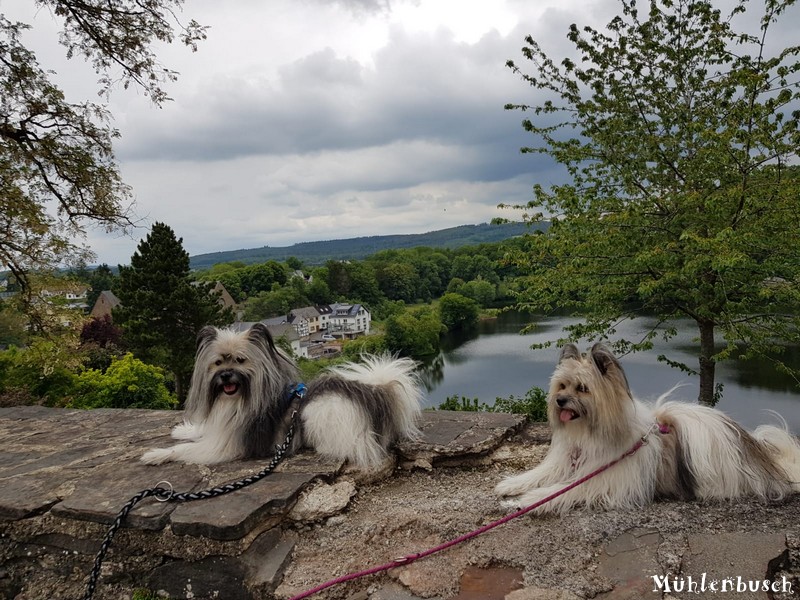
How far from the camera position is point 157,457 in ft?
12.4

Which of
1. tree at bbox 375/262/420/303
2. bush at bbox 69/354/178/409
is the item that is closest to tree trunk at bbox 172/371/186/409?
bush at bbox 69/354/178/409

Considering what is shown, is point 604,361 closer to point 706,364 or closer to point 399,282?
point 706,364

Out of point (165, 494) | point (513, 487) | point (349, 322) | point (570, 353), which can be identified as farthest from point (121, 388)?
point (349, 322)

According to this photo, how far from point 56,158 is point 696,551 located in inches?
336

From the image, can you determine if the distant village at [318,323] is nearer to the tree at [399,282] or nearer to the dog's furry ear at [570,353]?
the tree at [399,282]

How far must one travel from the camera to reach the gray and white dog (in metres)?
3.68

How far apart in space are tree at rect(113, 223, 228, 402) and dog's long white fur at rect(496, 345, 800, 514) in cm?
1904

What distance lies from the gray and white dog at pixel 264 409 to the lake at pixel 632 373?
614 centimetres

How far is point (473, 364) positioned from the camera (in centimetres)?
3148

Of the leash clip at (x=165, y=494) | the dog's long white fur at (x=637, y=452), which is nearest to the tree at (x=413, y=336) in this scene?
the leash clip at (x=165, y=494)

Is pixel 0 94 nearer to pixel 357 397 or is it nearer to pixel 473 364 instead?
pixel 357 397

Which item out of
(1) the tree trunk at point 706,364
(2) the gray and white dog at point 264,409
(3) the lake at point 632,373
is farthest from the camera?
(3) the lake at point 632,373

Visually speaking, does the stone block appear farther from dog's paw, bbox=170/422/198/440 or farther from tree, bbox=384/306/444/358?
tree, bbox=384/306/444/358

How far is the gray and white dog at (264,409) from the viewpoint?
145 inches
